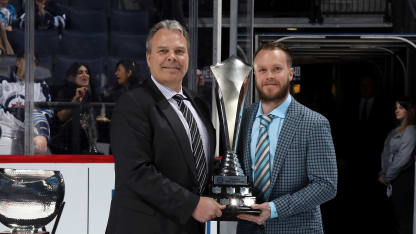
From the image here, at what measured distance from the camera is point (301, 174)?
6.69 feet

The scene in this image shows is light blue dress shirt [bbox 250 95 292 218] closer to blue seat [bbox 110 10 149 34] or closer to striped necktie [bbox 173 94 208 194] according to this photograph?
striped necktie [bbox 173 94 208 194]

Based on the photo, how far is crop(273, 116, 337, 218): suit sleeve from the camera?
198 cm

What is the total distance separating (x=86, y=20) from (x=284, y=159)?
127 inches

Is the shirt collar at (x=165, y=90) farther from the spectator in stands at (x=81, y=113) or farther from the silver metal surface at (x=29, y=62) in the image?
the silver metal surface at (x=29, y=62)

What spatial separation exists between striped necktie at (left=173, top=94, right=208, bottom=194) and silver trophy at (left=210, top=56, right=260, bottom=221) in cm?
4

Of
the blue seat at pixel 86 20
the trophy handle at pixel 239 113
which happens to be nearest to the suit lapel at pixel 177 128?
the trophy handle at pixel 239 113

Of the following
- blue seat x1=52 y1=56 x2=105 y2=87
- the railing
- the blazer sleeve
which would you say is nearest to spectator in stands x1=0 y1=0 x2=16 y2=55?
blue seat x1=52 y1=56 x2=105 y2=87

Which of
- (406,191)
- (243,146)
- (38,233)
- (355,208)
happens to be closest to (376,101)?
(355,208)

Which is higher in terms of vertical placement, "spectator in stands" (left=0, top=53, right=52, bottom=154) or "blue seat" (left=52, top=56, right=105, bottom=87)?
"blue seat" (left=52, top=56, right=105, bottom=87)

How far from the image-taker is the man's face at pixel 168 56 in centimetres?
203

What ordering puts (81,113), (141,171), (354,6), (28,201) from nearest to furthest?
(28,201), (141,171), (81,113), (354,6)

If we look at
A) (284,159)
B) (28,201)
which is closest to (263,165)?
(284,159)

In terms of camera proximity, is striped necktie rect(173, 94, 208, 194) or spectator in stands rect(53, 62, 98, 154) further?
spectator in stands rect(53, 62, 98, 154)

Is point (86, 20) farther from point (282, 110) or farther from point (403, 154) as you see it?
point (403, 154)
